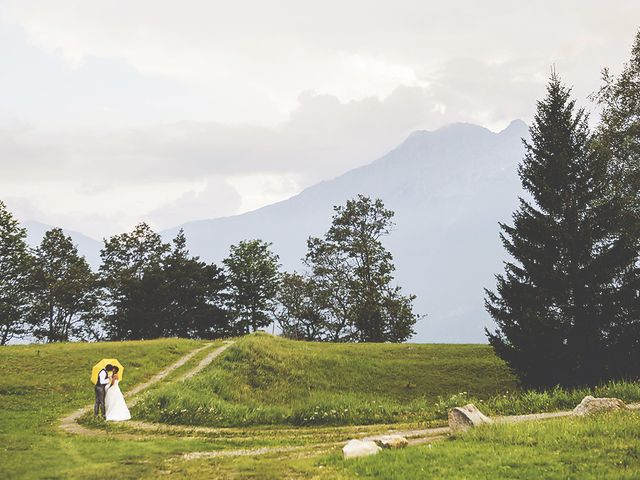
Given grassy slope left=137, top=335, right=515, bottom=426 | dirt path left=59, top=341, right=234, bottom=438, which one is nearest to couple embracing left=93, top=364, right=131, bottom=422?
grassy slope left=137, top=335, right=515, bottom=426

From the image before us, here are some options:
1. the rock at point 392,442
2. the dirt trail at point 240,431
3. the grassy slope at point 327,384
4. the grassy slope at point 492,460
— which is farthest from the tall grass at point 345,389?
the rock at point 392,442

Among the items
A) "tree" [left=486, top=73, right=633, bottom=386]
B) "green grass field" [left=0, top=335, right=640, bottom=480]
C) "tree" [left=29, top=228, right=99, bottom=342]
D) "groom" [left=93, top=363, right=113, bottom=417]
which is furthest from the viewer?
"tree" [left=29, top=228, right=99, bottom=342]

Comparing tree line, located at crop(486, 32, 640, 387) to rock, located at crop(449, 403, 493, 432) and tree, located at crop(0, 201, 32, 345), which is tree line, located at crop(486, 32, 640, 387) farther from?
tree, located at crop(0, 201, 32, 345)

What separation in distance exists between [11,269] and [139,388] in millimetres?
39008

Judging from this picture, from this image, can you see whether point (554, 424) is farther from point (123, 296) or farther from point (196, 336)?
point (123, 296)

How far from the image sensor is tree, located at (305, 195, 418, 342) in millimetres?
59094

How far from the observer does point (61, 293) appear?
6378cm

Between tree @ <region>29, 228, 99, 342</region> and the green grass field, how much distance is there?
96.1 ft

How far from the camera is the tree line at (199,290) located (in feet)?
195

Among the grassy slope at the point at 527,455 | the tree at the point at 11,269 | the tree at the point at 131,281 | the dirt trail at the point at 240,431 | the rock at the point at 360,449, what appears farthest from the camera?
the tree at the point at 131,281

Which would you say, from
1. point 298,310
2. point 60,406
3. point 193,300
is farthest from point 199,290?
point 60,406

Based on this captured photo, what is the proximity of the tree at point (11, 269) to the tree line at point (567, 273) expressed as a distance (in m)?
54.1

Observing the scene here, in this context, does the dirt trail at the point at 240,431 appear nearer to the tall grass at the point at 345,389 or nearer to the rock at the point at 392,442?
the rock at the point at 392,442

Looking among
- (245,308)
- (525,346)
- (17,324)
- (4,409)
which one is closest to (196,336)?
(245,308)
